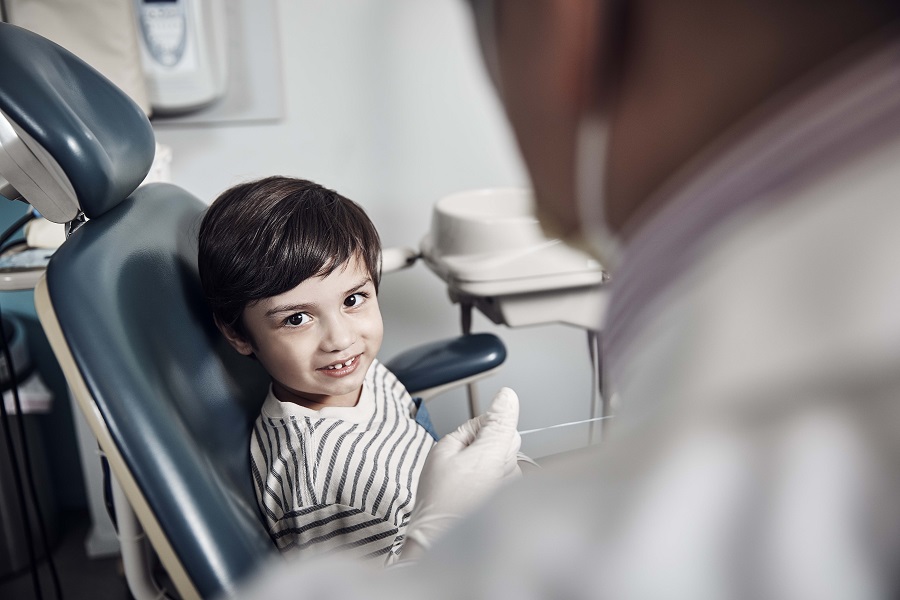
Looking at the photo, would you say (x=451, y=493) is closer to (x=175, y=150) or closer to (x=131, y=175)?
(x=131, y=175)

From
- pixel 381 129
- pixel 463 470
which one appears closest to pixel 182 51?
pixel 381 129

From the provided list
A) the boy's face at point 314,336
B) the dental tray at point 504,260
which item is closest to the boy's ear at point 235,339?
the boy's face at point 314,336

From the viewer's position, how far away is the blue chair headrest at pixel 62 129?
0.68 metres

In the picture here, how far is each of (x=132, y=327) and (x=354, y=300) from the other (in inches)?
13.0

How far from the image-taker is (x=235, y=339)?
91 centimetres

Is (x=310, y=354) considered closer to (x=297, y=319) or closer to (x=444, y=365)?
(x=297, y=319)

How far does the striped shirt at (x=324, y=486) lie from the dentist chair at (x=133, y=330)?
3cm

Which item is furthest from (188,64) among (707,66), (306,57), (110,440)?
(707,66)

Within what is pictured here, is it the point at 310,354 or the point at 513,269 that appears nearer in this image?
the point at 310,354

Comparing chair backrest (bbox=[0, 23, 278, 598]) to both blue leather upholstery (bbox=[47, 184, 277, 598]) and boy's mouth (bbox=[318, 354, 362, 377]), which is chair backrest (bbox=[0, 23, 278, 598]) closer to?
blue leather upholstery (bbox=[47, 184, 277, 598])

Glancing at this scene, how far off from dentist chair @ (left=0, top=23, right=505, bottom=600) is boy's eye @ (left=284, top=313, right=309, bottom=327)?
0.28 feet

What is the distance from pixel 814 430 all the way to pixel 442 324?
1.59 meters

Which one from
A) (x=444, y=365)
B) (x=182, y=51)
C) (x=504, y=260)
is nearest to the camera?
(x=444, y=365)

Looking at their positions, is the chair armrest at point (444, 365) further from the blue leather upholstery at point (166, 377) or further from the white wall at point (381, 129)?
the white wall at point (381, 129)
